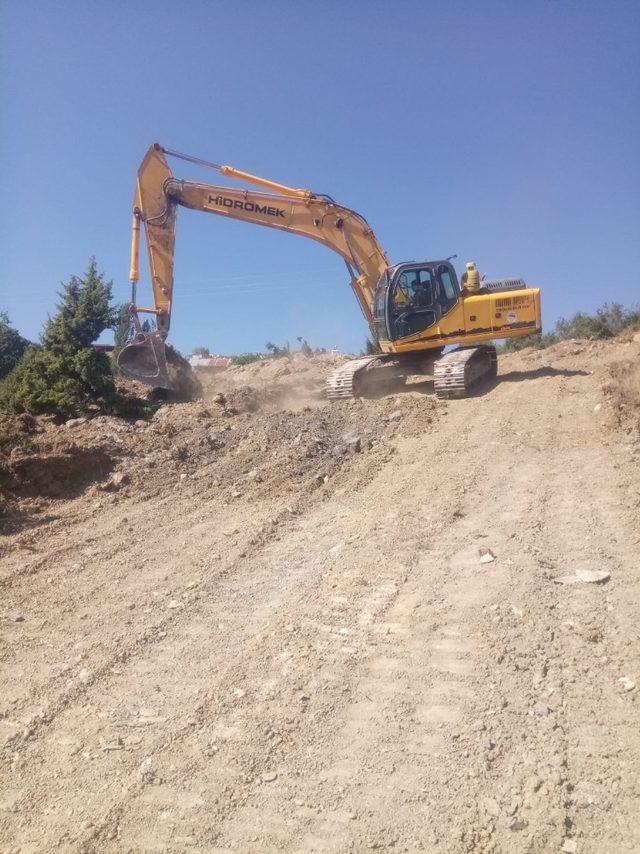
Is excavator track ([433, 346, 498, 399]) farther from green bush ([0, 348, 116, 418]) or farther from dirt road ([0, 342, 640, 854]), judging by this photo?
green bush ([0, 348, 116, 418])

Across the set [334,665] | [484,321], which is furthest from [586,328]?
[334,665]

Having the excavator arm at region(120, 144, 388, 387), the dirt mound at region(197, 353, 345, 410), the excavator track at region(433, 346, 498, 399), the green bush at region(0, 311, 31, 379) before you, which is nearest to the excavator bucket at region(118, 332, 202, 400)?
the excavator arm at region(120, 144, 388, 387)

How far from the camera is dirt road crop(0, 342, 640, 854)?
9.80 feet

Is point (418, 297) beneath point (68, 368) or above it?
above

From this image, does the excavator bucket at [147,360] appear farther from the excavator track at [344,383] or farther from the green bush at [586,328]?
the green bush at [586,328]

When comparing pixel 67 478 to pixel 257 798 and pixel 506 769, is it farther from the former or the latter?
pixel 506 769

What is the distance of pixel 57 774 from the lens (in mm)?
3369

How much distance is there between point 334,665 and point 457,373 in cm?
860

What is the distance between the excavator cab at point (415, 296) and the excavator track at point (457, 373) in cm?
91

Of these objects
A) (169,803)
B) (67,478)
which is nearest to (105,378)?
(67,478)

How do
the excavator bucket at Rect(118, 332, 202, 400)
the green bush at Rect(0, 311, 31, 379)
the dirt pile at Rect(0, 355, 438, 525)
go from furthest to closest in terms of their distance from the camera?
the green bush at Rect(0, 311, 31, 379) < the excavator bucket at Rect(118, 332, 202, 400) < the dirt pile at Rect(0, 355, 438, 525)

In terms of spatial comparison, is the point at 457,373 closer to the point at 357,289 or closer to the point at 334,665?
the point at 357,289

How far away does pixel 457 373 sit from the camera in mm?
12000

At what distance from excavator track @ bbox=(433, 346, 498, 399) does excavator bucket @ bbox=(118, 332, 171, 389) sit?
5259 millimetres
